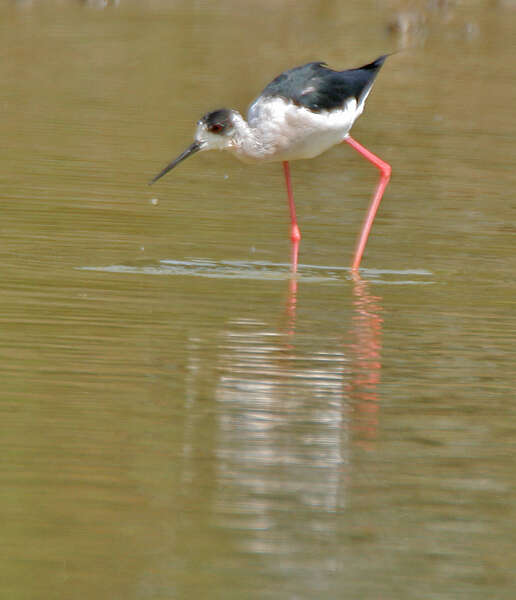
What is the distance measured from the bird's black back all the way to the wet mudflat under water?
3.32 feet

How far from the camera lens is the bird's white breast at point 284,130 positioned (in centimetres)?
916

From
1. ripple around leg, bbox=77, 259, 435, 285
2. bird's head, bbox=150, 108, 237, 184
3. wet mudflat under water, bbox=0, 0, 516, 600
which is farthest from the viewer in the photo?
bird's head, bbox=150, 108, 237, 184

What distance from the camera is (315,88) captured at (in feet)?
30.4

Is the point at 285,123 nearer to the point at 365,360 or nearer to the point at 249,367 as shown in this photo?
the point at 365,360

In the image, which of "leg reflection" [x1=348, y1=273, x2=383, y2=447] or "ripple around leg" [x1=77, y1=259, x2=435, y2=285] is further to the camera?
"ripple around leg" [x1=77, y1=259, x2=435, y2=285]

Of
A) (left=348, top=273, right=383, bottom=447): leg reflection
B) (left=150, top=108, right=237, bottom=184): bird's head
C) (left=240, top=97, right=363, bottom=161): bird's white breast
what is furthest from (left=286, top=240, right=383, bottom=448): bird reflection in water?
(left=150, top=108, right=237, bottom=184): bird's head

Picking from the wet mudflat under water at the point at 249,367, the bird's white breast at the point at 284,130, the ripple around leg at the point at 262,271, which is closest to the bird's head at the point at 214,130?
the bird's white breast at the point at 284,130

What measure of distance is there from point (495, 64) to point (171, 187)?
37.7 ft

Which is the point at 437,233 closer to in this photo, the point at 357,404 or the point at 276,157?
the point at 276,157

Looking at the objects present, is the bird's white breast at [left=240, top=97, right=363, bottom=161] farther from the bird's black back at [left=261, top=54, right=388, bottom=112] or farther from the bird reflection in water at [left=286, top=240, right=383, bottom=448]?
the bird reflection in water at [left=286, top=240, right=383, bottom=448]

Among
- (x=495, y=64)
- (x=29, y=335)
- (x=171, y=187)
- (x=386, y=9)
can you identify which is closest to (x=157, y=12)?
(x=386, y=9)

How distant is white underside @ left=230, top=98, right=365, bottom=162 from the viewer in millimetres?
9156

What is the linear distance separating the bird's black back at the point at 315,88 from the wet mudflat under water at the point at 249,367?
1012mm

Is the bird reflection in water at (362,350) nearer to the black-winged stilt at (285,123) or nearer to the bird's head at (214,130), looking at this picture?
the black-winged stilt at (285,123)
